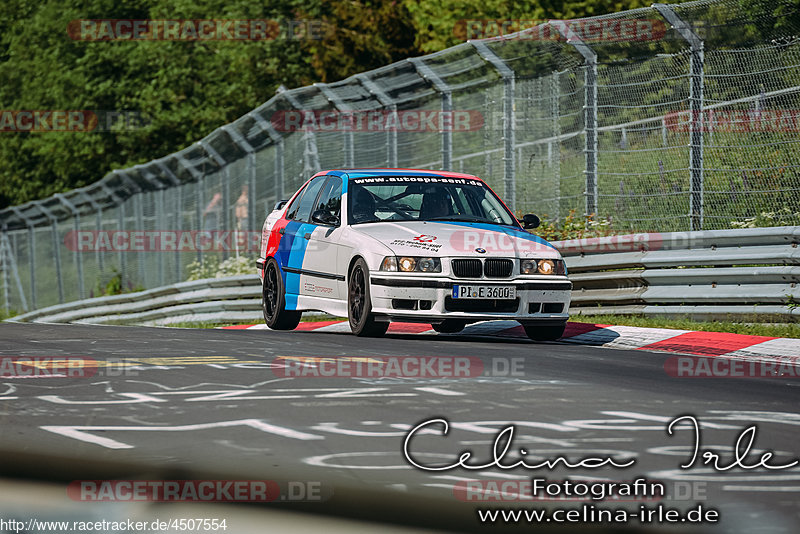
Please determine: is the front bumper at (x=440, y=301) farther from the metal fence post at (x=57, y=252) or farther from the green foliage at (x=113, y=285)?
the metal fence post at (x=57, y=252)

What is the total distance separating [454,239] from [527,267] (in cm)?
72

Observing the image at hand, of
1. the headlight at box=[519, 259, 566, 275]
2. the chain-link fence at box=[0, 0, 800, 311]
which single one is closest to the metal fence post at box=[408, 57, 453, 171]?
the chain-link fence at box=[0, 0, 800, 311]

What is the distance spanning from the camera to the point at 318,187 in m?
14.8

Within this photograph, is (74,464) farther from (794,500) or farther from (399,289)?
(399,289)

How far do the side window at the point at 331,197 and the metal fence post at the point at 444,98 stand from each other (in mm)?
3758

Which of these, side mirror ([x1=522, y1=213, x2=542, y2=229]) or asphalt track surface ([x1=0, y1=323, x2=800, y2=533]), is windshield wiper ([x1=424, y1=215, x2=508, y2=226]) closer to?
side mirror ([x1=522, y1=213, x2=542, y2=229])

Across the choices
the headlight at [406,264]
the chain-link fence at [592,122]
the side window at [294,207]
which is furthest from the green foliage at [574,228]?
the headlight at [406,264]

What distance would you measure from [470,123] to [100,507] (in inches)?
531

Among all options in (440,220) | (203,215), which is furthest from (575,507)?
(203,215)

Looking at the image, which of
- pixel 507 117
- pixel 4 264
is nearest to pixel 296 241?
pixel 507 117

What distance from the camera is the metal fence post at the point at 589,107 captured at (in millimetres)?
15719

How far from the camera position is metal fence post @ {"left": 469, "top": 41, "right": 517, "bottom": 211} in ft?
55.1

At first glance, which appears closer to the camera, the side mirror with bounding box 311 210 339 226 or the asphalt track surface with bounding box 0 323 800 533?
the asphalt track surface with bounding box 0 323 800 533

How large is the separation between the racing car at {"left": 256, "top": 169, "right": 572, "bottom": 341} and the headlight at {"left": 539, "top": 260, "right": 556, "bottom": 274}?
0.04ft
